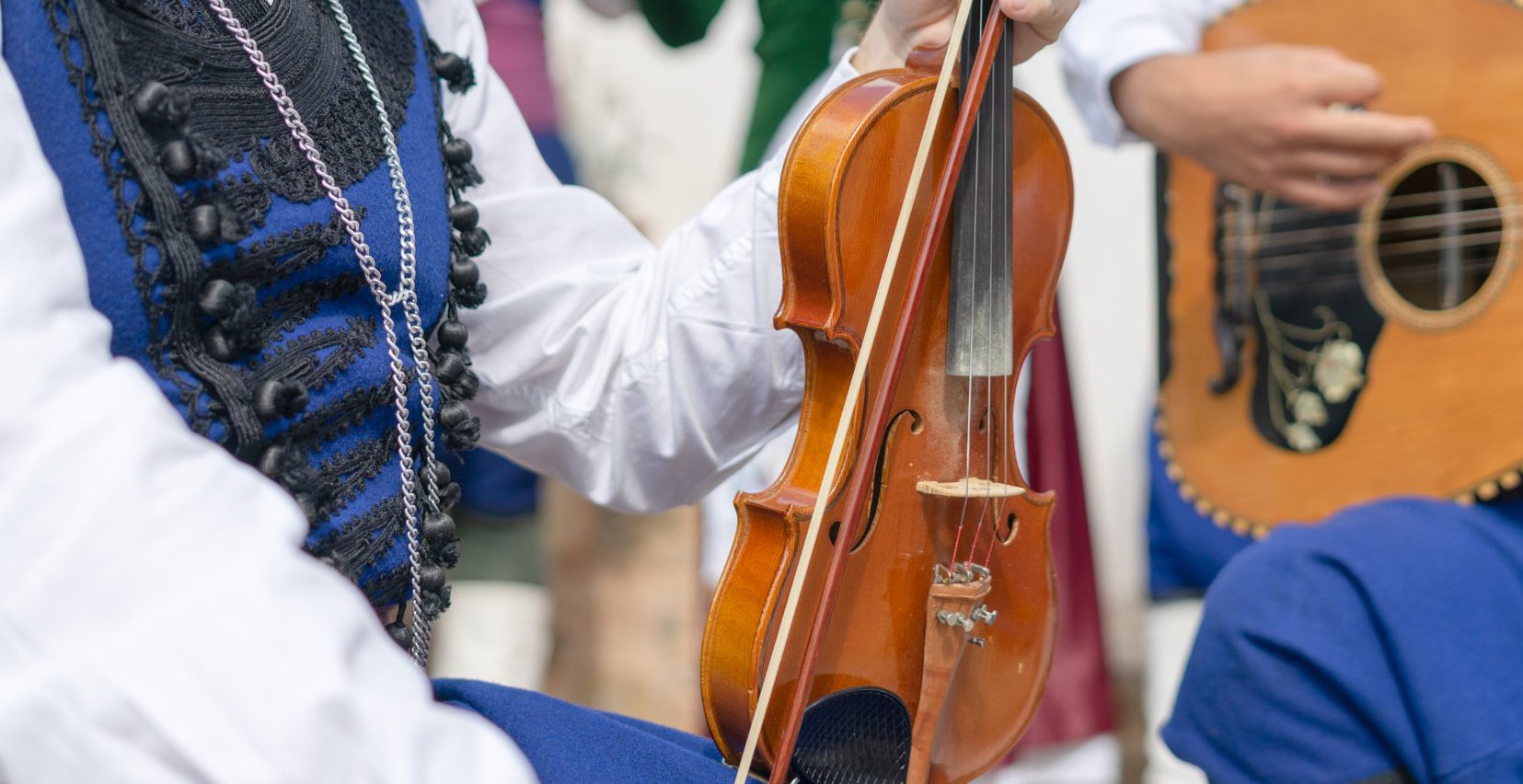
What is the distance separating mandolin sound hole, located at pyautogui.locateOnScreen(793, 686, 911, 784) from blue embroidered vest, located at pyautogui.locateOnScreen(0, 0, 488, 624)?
0.76 ft

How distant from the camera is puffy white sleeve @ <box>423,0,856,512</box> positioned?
3.04 feet

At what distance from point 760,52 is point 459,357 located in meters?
1.03

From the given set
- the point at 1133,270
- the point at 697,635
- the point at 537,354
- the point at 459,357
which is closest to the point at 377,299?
the point at 459,357

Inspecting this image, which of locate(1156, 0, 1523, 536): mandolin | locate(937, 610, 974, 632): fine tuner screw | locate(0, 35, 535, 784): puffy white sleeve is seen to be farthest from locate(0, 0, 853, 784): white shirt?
locate(1156, 0, 1523, 536): mandolin

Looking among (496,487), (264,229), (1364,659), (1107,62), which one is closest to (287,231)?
(264,229)

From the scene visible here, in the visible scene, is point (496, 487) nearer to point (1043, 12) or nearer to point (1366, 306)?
point (1366, 306)

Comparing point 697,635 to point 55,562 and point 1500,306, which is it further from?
point 55,562

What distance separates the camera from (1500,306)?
127 cm

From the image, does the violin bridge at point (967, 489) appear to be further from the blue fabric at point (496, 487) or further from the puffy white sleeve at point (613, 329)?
the blue fabric at point (496, 487)

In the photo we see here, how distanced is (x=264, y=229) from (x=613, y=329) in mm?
314

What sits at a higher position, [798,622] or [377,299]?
[377,299]

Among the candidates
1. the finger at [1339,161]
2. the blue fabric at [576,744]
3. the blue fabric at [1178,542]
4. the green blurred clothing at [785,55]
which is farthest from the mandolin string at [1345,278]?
the blue fabric at [576,744]

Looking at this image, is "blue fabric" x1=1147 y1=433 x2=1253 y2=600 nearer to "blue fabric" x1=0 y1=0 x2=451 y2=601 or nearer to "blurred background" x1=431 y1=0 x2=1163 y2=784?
"blurred background" x1=431 y1=0 x2=1163 y2=784

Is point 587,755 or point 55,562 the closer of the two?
point 55,562
